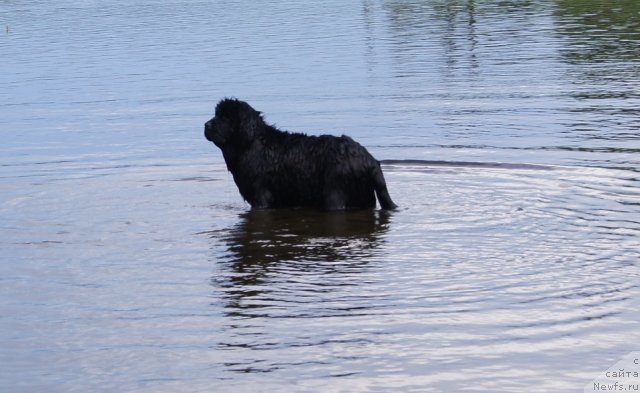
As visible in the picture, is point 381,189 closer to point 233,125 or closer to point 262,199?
point 262,199

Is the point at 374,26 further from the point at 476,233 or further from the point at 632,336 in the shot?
the point at 632,336

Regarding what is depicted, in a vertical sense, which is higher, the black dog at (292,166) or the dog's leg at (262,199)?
the black dog at (292,166)

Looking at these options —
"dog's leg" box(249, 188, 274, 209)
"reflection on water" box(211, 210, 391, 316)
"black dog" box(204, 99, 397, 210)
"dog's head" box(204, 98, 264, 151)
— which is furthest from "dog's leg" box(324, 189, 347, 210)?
"dog's head" box(204, 98, 264, 151)

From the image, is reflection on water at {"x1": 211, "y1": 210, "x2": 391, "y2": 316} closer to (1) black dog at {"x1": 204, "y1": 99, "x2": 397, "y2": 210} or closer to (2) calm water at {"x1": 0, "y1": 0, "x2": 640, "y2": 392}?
(2) calm water at {"x1": 0, "y1": 0, "x2": 640, "y2": 392}

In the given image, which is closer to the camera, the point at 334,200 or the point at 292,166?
the point at 334,200

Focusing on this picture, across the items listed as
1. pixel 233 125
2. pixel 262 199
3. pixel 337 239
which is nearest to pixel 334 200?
pixel 262 199

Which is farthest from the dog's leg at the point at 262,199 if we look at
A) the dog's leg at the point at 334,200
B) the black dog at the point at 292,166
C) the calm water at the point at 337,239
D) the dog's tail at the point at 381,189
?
the dog's tail at the point at 381,189

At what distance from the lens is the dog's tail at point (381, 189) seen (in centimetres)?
1403

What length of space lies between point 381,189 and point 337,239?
1240mm

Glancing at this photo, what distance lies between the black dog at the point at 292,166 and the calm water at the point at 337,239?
0.26 m

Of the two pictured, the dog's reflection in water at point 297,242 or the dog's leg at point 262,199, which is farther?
the dog's leg at point 262,199

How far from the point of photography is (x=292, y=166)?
1455 centimetres

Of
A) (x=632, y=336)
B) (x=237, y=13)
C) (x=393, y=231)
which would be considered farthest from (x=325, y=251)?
(x=237, y=13)

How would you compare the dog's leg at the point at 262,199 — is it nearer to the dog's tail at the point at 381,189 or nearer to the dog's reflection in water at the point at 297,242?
the dog's reflection in water at the point at 297,242
